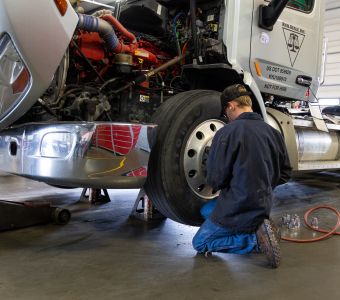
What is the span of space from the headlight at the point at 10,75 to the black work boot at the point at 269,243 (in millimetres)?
1711

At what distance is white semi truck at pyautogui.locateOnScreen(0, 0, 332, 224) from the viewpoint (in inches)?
94.3

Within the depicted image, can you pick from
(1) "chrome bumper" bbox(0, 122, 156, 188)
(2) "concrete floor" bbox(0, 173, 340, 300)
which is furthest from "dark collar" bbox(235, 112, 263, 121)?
(2) "concrete floor" bbox(0, 173, 340, 300)

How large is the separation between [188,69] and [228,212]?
5.13 ft

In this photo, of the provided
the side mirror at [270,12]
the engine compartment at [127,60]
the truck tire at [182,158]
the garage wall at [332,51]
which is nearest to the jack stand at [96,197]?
the engine compartment at [127,60]

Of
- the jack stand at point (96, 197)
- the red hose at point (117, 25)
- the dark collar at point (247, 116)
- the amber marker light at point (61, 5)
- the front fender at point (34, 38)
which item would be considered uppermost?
the red hose at point (117, 25)

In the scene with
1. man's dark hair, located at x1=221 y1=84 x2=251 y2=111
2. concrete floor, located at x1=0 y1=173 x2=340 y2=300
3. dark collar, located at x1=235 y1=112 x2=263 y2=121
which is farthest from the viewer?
man's dark hair, located at x1=221 y1=84 x2=251 y2=111

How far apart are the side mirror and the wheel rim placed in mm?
1383

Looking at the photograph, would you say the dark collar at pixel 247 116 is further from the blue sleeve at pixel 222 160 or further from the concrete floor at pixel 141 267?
the concrete floor at pixel 141 267

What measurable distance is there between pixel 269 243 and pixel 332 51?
44.1ft

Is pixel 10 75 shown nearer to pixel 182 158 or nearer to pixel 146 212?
pixel 182 158

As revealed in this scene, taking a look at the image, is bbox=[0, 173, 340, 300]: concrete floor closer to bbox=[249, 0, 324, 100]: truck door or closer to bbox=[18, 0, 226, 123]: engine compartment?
bbox=[18, 0, 226, 123]: engine compartment

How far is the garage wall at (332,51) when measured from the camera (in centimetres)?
1392

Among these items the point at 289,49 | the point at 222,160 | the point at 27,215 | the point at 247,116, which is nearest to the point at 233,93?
the point at 247,116

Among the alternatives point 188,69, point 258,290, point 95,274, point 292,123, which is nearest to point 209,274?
point 258,290
